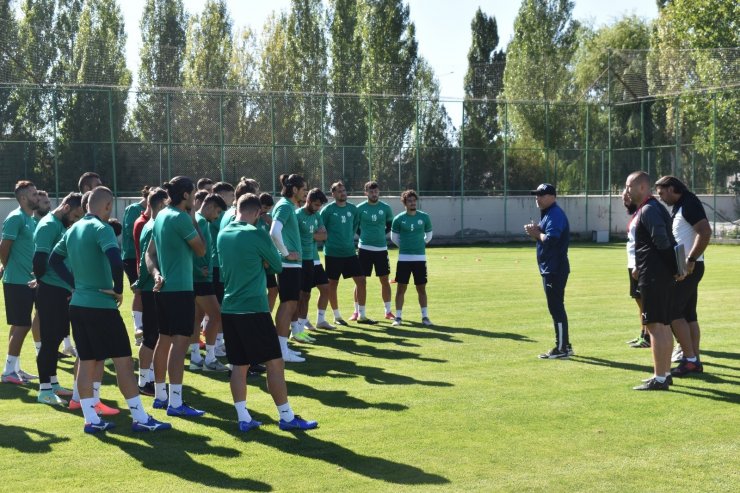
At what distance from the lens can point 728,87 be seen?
3569cm

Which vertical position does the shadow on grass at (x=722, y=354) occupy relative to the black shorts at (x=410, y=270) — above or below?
below

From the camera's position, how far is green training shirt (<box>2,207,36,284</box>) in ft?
33.3

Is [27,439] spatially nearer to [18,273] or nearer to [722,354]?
[18,273]

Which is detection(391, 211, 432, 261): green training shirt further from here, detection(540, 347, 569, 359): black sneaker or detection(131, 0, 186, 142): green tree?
detection(131, 0, 186, 142): green tree

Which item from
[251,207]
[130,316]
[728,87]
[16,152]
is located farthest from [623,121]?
[251,207]

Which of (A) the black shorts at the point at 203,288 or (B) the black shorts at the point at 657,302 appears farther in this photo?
(A) the black shorts at the point at 203,288

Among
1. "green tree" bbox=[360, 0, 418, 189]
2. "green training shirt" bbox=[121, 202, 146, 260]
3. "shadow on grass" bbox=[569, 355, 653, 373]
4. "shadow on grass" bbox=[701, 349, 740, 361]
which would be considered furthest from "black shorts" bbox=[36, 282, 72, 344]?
"green tree" bbox=[360, 0, 418, 189]

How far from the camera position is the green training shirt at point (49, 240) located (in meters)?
→ 9.16

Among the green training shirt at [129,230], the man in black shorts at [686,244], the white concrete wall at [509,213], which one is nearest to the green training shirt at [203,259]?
the green training shirt at [129,230]

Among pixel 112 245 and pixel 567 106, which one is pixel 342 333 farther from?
pixel 567 106

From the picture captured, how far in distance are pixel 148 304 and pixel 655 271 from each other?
201 inches

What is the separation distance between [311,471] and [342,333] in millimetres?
7068

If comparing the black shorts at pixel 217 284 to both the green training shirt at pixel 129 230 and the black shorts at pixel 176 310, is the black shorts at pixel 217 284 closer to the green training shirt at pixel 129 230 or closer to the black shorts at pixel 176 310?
the green training shirt at pixel 129 230

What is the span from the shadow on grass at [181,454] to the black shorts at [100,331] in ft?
2.37
